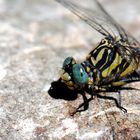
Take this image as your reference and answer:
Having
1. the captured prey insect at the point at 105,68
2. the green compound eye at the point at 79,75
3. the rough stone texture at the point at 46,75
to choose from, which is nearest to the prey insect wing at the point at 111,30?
the captured prey insect at the point at 105,68

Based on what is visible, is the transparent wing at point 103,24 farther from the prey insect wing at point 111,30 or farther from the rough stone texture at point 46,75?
the rough stone texture at point 46,75

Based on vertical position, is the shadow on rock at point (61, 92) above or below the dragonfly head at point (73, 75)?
below

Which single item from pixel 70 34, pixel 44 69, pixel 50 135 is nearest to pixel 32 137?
pixel 50 135

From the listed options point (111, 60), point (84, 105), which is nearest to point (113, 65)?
point (111, 60)

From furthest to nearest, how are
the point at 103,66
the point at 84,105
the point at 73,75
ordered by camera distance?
the point at 103,66
the point at 84,105
the point at 73,75

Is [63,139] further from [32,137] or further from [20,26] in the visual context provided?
[20,26]

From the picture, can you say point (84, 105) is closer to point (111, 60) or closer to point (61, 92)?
point (61, 92)

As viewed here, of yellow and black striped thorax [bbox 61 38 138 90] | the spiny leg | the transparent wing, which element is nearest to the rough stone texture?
the spiny leg

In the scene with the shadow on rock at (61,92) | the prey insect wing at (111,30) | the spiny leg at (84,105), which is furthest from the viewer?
the prey insect wing at (111,30)

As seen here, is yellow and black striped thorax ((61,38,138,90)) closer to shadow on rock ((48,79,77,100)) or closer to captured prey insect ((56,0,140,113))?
captured prey insect ((56,0,140,113))
